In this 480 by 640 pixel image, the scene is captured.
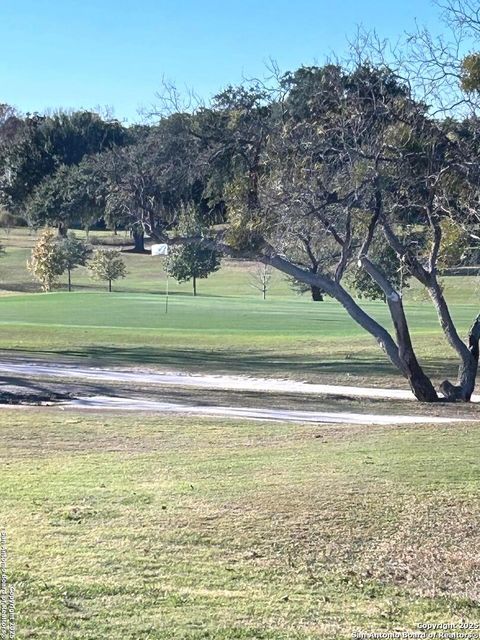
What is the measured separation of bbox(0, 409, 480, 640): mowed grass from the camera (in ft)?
17.3

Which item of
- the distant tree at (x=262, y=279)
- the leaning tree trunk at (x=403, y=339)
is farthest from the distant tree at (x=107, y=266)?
the leaning tree trunk at (x=403, y=339)

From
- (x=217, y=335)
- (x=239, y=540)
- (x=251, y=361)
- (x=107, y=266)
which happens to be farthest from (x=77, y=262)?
(x=239, y=540)

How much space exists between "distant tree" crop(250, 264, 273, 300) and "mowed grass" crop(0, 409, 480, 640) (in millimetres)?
55524

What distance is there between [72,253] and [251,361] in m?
50.2

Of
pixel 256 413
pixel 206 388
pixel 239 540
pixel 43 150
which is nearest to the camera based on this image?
pixel 239 540

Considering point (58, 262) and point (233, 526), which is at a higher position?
point (58, 262)

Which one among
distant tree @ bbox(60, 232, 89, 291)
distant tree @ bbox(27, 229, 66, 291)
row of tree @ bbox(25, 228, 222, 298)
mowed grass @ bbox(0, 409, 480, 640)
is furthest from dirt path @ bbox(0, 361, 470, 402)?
distant tree @ bbox(60, 232, 89, 291)

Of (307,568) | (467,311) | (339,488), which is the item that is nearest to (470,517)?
(339,488)

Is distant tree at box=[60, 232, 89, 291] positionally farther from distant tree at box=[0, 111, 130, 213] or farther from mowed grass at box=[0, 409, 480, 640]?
mowed grass at box=[0, 409, 480, 640]

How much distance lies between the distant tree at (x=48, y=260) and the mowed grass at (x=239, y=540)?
60.5m

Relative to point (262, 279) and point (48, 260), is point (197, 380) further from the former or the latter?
point (48, 260)

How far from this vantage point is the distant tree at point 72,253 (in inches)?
2896

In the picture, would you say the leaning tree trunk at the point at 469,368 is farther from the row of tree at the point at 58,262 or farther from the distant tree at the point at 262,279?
the row of tree at the point at 58,262

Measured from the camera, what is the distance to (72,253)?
74688 millimetres
